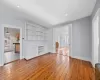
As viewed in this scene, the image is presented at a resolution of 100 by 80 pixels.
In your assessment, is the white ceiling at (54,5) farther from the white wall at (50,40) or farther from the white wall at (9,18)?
the white wall at (50,40)

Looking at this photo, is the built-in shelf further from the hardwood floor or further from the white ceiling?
the hardwood floor

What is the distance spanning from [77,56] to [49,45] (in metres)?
2.82

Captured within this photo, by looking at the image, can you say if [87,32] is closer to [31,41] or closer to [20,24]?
[31,41]

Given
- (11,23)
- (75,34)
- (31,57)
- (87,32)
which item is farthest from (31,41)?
(87,32)

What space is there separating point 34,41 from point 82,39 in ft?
10.1

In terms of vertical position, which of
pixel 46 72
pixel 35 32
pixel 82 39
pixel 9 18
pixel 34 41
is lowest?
pixel 46 72

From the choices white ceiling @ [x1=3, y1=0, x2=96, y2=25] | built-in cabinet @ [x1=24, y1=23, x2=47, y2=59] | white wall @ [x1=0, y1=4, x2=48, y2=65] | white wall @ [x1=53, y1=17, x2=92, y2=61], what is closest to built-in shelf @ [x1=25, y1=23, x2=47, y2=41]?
built-in cabinet @ [x1=24, y1=23, x2=47, y2=59]

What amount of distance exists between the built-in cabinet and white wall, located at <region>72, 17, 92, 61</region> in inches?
96.0

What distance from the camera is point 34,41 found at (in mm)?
6059

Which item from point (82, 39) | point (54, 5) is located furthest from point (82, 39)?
point (54, 5)

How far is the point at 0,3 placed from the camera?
321 cm

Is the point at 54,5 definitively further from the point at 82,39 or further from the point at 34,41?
the point at 34,41

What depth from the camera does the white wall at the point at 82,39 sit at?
16.2ft

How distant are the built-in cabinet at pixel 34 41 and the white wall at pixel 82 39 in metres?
2.44
